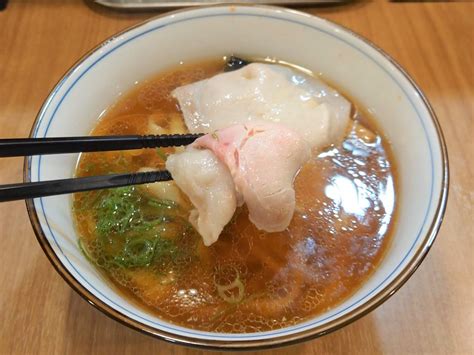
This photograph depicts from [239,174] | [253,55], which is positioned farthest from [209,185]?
[253,55]

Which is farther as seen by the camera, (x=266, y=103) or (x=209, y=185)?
(x=266, y=103)

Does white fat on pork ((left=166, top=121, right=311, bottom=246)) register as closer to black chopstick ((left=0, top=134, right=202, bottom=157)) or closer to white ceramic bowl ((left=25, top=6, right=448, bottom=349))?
black chopstick ((left=0, top=134, right=202, bottom=157))

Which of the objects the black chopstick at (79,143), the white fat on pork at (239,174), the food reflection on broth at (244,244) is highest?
the white fat on pork at (239,174)

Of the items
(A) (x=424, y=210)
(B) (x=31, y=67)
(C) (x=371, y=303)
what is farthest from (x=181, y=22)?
(C) (x=371, y=303)

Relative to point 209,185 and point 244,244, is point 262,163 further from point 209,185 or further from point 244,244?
point 244,244

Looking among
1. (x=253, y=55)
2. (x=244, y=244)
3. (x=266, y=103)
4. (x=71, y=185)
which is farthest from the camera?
(x=253, y=55)

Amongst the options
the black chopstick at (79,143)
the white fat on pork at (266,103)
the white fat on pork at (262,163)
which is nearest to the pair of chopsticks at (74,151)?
the black chopstick at (79,143)

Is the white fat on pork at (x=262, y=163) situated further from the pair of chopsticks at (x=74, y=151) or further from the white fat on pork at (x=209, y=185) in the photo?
the pair of chopsticks at (x=74, y=151)
